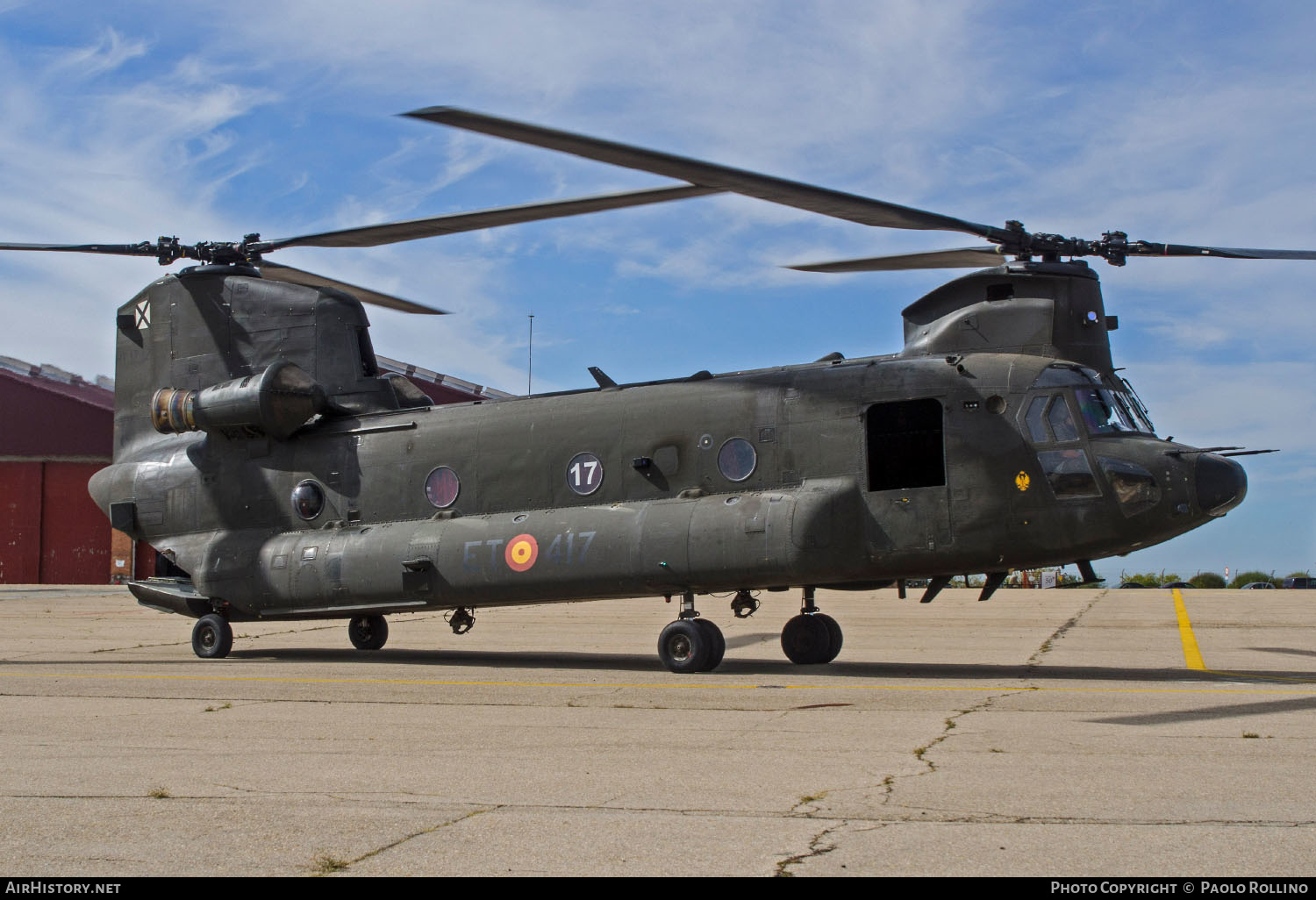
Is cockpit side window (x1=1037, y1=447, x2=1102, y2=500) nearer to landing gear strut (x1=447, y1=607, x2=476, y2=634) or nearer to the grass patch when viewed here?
landing gear strut (x1=447, y1=607, x2=476, y2=634)

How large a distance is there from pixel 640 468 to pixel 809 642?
2942 mm

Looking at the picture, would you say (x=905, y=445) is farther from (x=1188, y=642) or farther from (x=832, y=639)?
(x=1188, y=642)

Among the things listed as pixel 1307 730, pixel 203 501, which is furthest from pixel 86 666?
pixel 1307 730

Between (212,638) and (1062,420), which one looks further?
(212,638)

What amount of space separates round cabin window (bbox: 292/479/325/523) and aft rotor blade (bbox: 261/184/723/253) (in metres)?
3.31

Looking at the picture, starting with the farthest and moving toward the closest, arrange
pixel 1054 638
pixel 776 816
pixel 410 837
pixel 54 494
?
pixel 54 494
pixel 1054 638
pixel 776 816
pixel 410 837

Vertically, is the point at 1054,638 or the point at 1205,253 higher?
the point at 1205,253

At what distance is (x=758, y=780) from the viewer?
23.5 feet

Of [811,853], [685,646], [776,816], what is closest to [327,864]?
[811,853]

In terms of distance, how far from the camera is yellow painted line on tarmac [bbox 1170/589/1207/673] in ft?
47.2

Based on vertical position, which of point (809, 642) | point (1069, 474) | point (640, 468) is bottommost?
point (809, 642)

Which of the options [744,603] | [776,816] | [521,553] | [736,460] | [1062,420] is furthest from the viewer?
[521,553]

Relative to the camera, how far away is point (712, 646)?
13.7 m

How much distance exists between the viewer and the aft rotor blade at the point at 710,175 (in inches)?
391
